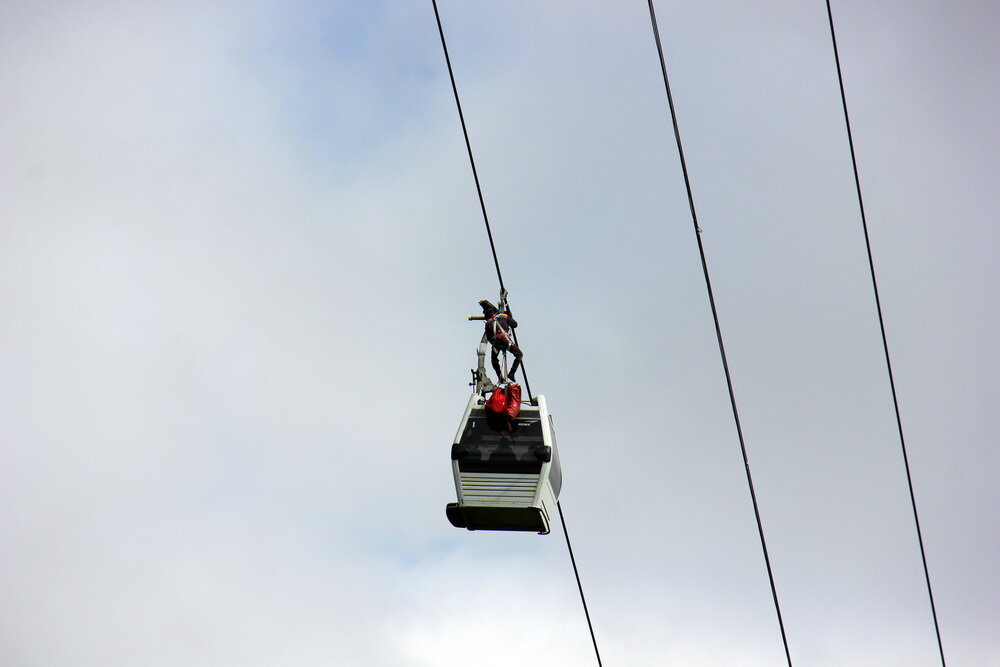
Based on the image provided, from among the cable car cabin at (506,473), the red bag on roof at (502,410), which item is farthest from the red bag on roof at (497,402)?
the cable car cabin at (506,473)

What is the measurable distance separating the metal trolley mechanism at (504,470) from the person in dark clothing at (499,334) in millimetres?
153

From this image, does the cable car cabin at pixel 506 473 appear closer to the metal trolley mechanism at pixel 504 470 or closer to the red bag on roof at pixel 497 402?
the metal trolley mechanism at pixel 504 470

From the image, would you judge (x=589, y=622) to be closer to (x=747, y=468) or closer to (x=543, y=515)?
(x=543, y=515)

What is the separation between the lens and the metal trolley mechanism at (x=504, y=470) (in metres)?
18.8

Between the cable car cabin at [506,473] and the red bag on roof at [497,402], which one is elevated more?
the red bag on roof at [497,402]

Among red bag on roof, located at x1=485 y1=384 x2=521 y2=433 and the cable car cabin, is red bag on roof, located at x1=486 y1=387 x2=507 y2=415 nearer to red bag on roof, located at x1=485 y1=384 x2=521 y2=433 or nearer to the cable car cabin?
red bag on roof, located at x1=485 y1=384 x2=521 y2=433

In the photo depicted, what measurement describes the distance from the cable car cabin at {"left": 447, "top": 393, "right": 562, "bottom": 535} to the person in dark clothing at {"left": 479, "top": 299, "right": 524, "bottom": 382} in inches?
23.7

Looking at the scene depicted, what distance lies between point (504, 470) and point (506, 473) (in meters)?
0.05

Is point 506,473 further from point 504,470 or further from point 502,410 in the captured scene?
point 502,410

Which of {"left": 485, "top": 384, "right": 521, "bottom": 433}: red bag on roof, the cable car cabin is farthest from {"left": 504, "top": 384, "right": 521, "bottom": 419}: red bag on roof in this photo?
the cable car cabin

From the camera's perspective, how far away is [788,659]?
18.2m

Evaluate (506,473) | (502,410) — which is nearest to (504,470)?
(506,473)

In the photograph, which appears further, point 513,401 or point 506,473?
point 513,401

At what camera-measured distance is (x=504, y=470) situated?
19.1 meters
